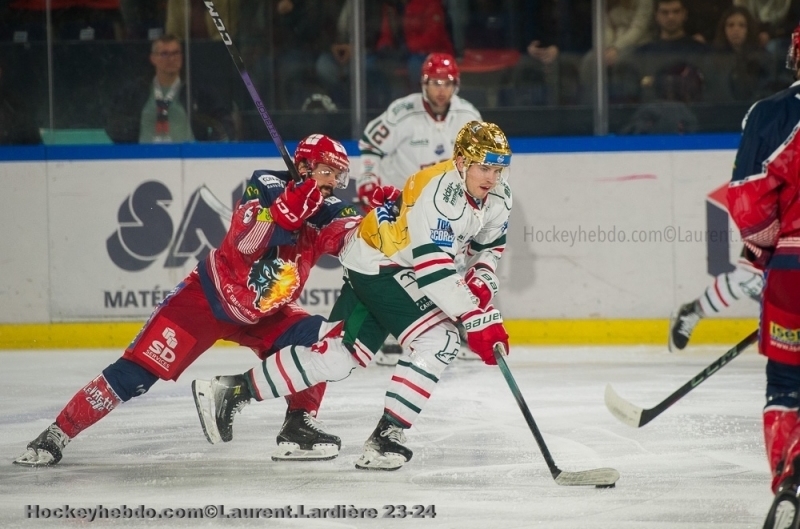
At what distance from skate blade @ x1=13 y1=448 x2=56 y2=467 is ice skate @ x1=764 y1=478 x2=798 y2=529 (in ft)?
6.78

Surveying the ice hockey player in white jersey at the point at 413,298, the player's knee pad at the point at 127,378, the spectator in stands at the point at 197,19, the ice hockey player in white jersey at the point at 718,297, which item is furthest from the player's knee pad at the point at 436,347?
the spectator in stands at the point at 197,19

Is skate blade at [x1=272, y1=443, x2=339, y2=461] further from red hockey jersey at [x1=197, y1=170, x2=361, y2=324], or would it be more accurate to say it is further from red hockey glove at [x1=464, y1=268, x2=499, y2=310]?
red hockey glove at [x1=464, y1=268, x2=499, y2=310]

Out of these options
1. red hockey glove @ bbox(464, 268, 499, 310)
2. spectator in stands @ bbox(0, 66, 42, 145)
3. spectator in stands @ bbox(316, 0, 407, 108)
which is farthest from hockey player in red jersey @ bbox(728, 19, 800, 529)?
spectator in stands @ bbox(0, 66, 42, 145)

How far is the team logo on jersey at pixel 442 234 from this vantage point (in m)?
3.37

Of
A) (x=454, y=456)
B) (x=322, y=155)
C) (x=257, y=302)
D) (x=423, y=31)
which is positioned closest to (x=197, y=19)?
(x=423, y=31)

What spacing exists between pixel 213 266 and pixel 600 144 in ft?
9.42

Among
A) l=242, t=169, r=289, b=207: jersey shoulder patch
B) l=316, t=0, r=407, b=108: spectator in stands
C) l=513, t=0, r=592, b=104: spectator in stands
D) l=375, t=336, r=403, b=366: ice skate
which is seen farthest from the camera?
l=316, t=0, r=407, b=108: spectator in stands

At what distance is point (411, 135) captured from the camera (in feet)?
19.2

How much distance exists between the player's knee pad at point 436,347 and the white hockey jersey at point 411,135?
7.76ft

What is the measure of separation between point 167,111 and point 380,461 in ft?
11.1

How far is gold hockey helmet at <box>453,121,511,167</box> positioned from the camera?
3.33 meters

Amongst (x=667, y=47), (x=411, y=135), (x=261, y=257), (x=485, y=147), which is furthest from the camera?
(x=667, y=47)

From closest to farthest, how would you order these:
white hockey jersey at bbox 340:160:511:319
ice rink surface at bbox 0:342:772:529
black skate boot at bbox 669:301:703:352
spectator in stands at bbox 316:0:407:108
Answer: ice rink surface at bbox 0:342:772:529
white hockey jersey at bbox 340:160:511:319
black skate boot at bbox 669:301:703:352
spectator in stands at bbox 316:0:407:108

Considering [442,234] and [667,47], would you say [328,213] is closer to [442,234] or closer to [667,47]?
[442,234]
